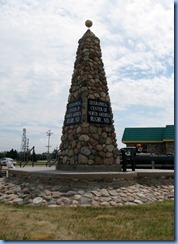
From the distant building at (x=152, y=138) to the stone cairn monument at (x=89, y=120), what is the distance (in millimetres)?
19459

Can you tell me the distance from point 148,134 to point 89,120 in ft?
73.7

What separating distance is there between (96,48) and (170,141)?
20.1 m

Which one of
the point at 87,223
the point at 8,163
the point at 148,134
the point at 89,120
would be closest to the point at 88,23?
the point at 89,120

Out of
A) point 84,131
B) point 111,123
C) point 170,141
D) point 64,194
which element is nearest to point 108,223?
point 64,194

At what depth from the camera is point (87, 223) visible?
6184 millimetres

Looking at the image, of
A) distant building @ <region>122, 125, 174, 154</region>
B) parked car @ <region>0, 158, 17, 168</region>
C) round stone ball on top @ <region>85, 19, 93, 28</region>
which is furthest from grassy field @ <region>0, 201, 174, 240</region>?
distant building @ <region>122, 125, 174, 154</region>

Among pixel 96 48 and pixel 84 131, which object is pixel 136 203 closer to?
pixel 84 131

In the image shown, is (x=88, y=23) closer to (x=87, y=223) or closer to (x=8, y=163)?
(x=87, y=223)

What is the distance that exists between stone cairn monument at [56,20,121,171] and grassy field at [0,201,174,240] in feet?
10.2

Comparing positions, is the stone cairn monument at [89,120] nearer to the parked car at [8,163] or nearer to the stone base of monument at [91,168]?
the stone base of monument at [91,168]

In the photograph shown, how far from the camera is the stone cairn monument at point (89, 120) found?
10.8 m

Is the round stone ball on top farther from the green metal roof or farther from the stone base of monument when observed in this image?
the green metal roof

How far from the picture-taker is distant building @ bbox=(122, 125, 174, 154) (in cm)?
3058

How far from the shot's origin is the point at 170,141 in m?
30.3
